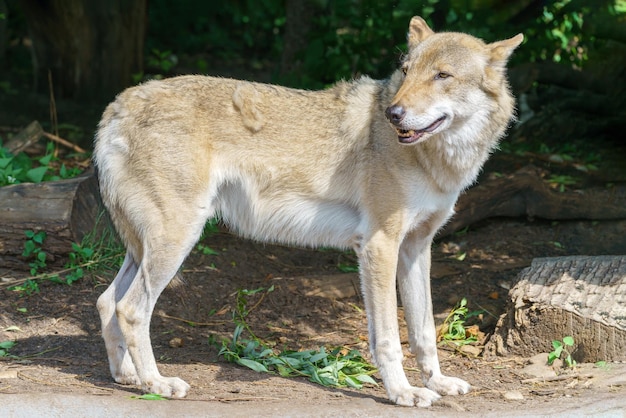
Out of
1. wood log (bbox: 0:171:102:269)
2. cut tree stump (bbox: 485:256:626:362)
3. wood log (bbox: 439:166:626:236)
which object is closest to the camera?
cut tree stump (bbox: 485:256:626:362)

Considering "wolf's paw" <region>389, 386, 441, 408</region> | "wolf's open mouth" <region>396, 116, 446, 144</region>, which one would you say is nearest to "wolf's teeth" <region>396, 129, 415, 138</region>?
"wolf's open mouth" <region>396, 116, 446, 144</region>

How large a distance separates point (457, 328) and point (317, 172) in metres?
1.81

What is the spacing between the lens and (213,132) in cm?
511

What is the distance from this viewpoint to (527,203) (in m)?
7.96

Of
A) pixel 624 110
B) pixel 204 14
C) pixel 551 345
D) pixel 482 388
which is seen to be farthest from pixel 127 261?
pixel 204 14

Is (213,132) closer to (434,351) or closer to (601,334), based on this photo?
(434,351)

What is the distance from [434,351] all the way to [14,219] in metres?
3.34

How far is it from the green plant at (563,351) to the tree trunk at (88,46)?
672cm

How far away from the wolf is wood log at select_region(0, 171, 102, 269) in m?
1.44

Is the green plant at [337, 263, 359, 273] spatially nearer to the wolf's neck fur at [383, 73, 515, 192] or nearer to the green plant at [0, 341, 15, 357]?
the wolf's neck fur at [383, 73, 515, 192]

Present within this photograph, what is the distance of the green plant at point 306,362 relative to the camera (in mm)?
5371

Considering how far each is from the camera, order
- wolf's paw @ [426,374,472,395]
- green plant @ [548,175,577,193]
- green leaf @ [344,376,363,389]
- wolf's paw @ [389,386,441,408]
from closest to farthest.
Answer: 1. wolf's paw @ [389,386,441,408]
2. wolf's paw @ [426,374,472,395]
3. green leaf @ [344,376,363,389]
4. green plant @ [548,175,577,193]

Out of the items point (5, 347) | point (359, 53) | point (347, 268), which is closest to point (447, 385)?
point (347, 268)

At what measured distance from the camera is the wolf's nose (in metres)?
4.71
